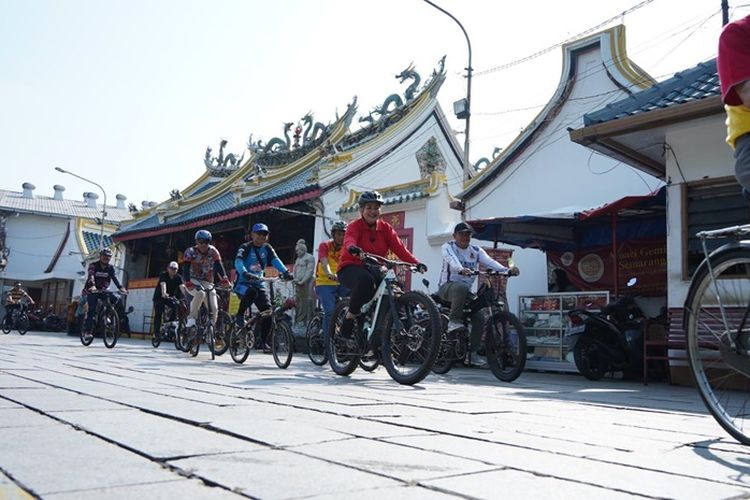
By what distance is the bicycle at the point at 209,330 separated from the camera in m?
9.08

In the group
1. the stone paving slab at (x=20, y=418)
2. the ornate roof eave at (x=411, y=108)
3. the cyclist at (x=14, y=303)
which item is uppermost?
the ornate roof eave at (x=411, y=108)

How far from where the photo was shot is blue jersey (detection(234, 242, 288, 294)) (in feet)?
28.0

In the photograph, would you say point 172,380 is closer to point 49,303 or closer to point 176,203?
point 176,203

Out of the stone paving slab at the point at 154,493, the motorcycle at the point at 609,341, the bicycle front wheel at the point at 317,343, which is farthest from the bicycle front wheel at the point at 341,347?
the stone paving slab at the point at 154,493

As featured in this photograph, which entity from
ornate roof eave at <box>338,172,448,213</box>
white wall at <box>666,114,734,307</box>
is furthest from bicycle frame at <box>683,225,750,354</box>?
ornate roof eave at <box>338,172,448,213</box>

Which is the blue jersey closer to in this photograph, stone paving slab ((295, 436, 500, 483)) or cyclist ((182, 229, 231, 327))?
cyclist ((182, 229, 231, 327))

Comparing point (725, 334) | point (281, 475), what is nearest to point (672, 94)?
point (725, 334)

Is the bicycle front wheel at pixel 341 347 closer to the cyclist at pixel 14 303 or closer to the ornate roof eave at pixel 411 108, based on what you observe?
the ornate roof eave at pixel 411 108

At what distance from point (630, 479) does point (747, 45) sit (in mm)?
1709

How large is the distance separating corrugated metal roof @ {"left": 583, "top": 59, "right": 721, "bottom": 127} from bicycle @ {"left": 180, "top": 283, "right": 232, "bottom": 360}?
17.5 feet

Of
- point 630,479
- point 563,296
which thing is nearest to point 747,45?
point 630,479

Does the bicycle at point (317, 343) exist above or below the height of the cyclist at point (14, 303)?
below

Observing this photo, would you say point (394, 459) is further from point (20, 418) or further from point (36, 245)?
point (36, 245)

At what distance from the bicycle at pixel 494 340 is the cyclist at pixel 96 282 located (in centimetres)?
655
